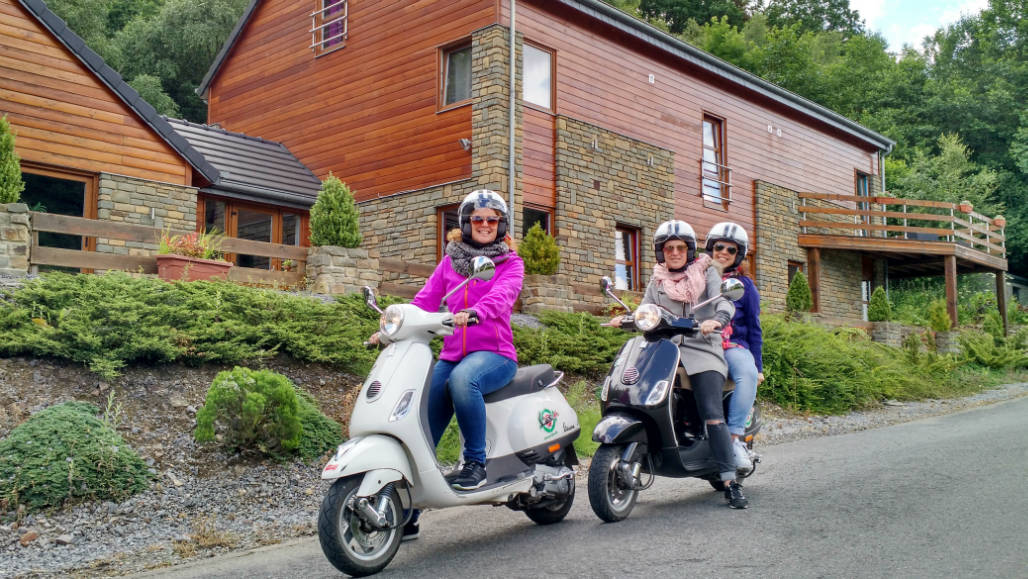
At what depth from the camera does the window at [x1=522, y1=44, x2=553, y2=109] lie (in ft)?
53.9

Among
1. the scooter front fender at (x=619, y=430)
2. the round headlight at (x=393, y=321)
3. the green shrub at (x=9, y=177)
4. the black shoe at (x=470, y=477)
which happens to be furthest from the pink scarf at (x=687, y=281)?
the green shrub at (x=9, y=177)

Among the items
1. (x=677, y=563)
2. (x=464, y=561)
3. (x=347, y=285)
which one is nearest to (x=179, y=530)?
(x=464, y=561)

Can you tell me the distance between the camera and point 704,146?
20.7 metres

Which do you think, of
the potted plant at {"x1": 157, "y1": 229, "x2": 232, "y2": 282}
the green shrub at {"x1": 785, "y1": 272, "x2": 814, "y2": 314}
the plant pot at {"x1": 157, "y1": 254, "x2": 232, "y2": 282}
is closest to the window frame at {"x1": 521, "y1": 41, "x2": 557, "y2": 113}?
the green shrub at {"x1": 785, "y1": 272, "x2": 814, "y2": 314}

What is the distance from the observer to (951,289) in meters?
23.0

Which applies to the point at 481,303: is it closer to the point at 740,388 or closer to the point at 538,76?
the point at 740,388

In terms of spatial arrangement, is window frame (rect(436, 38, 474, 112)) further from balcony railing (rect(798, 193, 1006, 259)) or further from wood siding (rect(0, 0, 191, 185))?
balcony railing (rect(798, 193, 1006, 259))

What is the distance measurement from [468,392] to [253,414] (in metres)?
2.42

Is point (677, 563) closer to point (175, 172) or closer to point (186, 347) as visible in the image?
point (186, 347)

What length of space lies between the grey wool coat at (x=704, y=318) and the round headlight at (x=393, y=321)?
1935 millimetres

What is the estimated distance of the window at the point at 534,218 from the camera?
53.8 ft

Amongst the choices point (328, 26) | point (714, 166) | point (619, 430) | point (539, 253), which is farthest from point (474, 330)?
point (714, 166)

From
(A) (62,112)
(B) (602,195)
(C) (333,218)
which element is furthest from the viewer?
(B) (602,195)

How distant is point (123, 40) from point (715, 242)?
3359 centimetres
